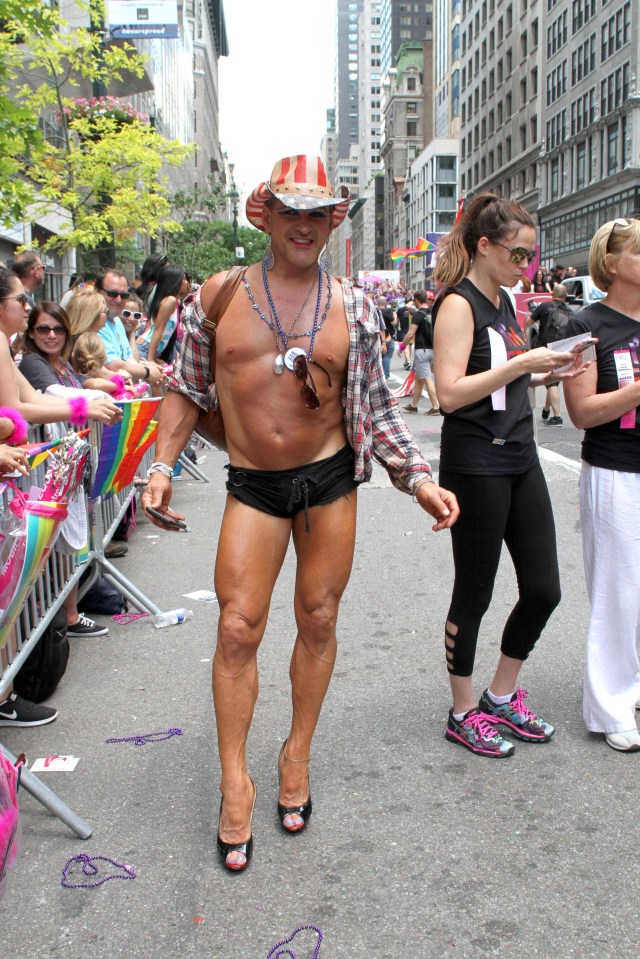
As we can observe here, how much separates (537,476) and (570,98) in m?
60.8

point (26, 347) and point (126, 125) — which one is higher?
point (126, 125)

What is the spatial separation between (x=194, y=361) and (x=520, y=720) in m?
1.97

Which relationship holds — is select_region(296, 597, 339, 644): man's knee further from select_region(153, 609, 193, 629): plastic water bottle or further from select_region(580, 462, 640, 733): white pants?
select_region(153, 609, 193, 629): plastic water bottle

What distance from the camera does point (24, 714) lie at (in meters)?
4.05

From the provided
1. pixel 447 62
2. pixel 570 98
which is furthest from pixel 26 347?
pixel 447 62

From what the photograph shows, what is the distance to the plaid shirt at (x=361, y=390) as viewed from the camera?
308 centimetres

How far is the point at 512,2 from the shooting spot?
7119 cm

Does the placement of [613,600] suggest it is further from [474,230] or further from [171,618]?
[171,618]

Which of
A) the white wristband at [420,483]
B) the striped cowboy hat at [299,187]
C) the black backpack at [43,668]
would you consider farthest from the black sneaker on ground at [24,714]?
the striped cowboy hat at [299,187]

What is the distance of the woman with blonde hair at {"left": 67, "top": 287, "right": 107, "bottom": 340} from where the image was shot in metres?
7.08

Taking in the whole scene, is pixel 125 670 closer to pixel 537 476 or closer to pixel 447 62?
pixel 537 476

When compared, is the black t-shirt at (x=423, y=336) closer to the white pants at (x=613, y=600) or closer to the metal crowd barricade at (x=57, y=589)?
the metal crowd barricade at (x=57, y=589)

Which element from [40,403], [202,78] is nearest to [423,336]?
[40,403]

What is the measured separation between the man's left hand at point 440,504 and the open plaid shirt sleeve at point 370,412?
0.27ft
